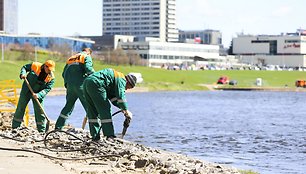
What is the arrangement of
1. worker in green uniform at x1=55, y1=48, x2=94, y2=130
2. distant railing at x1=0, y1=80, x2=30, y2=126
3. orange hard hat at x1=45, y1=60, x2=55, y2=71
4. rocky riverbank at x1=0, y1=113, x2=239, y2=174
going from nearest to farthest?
rocky riverbank at x1=0, y1=113, x2=239, y2=174
worker in green uniform at x1=55, y1=48, x2=94, y2=130
orange hard hat at x1=45, y1=60, x2=55, y2=71
distant railing at x1=0, y1=80, x2=30, y2=126

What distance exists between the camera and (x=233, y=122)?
133 ft

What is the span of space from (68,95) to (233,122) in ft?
73.0

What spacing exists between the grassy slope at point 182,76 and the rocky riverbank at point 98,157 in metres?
69.0

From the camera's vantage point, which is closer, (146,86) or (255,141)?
(255,141)

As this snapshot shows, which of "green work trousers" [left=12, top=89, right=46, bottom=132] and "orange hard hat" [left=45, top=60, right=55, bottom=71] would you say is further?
"green work trousers" [left=12, top=89, right=46, bottom=132]

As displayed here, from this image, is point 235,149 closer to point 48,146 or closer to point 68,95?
point 68,95

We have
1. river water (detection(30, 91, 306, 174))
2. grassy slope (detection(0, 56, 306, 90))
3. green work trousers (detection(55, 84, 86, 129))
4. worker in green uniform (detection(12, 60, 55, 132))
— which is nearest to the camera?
green work trousers (detection(55, 84, 86, 129))

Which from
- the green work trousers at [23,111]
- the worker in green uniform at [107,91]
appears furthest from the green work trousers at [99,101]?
the green work trousers at [23,111]

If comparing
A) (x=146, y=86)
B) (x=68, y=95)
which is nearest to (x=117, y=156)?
(x=68, y=95)

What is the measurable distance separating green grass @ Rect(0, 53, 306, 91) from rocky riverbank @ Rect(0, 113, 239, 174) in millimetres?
68998

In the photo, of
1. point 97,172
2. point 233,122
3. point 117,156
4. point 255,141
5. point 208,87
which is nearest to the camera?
point 97,172

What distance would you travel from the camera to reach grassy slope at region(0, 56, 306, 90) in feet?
319

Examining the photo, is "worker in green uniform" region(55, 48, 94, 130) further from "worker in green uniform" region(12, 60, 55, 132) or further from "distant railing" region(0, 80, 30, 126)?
"distant railing" region(0, 80, 30, 126)

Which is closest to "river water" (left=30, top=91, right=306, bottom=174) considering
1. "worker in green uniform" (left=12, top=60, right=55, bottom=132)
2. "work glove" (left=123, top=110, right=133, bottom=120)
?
"work glove" (left=123, top=110, right=133, bottom=120)
